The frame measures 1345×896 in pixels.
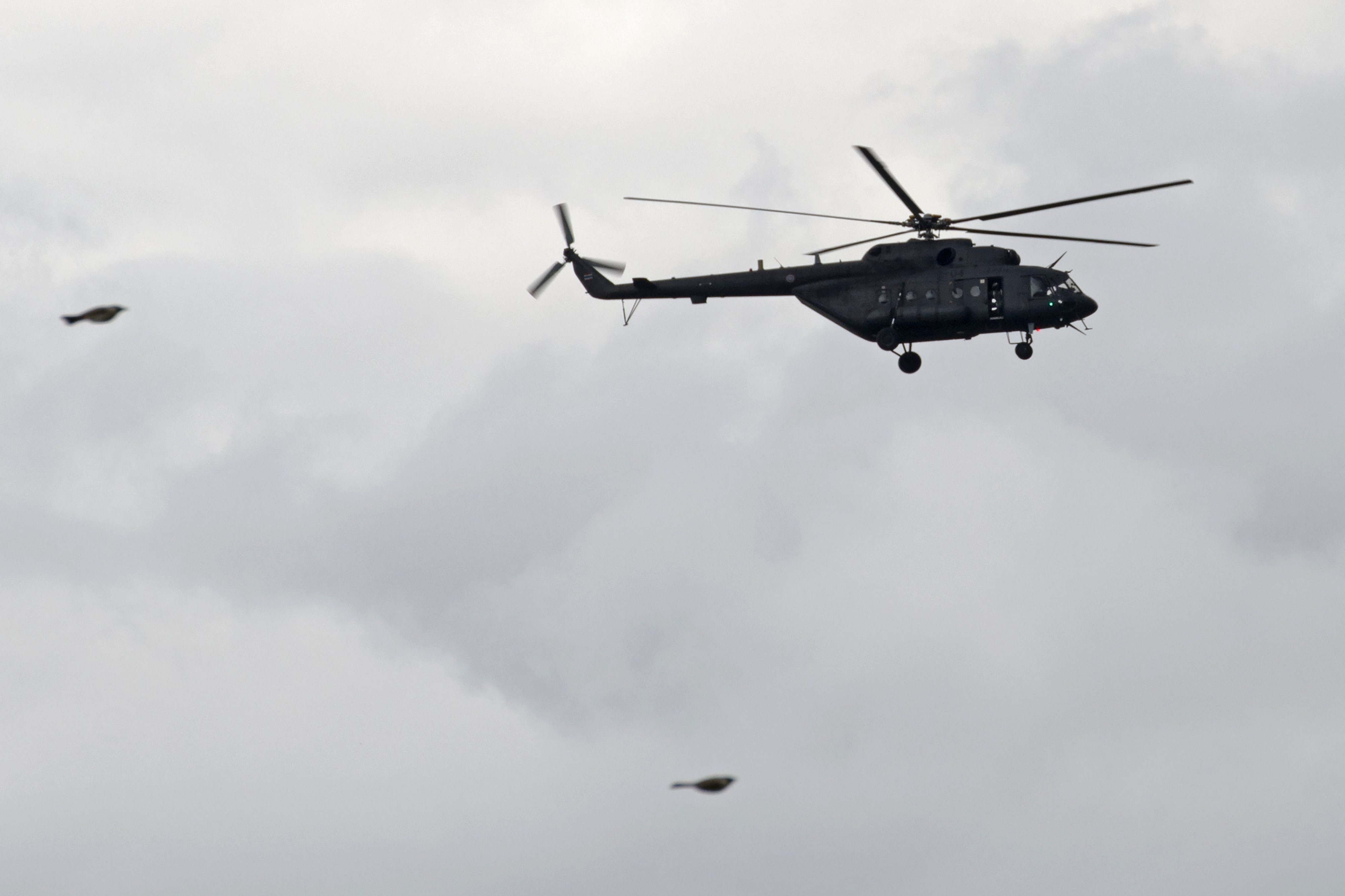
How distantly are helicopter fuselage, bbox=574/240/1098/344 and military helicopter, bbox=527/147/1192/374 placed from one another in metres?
0.04

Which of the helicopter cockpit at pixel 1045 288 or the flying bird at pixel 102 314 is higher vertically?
the helicopter cockpit at pixel 1045 288

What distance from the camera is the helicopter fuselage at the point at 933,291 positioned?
93625mm

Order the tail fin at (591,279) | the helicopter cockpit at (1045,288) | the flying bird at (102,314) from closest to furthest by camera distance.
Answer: the flying bird at (102,314)
the helicopter cockpit at (1045,288)
the tail fin at (591,279)

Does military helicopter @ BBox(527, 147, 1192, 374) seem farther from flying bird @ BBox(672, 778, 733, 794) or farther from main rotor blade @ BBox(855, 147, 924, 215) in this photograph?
flying bird @ BBox(672, 778, 733, 794)

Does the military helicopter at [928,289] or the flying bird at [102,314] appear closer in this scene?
the flying bird at [102,314]

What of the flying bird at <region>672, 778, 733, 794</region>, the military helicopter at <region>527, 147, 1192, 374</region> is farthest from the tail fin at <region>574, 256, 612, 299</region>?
the flying bird at <region>672, 778, 733, 794</region>

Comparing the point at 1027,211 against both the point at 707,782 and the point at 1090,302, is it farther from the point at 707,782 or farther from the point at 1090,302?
the point at 707,782

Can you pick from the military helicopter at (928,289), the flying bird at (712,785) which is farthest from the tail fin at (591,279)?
the flying bird at (712,785)

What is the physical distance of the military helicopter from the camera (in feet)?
307

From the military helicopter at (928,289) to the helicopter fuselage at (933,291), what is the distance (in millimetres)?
39

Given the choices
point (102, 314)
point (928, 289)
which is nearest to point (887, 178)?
point (928, 289)

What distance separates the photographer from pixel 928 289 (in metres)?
94.6

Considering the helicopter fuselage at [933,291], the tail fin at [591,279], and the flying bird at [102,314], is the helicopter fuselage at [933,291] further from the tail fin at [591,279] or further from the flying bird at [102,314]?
the flying bird at [102,314]

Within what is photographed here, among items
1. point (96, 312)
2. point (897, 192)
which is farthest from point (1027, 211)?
point (96, 312)
